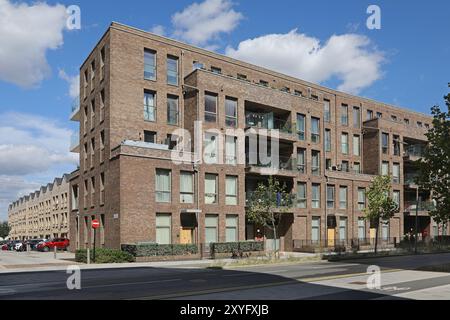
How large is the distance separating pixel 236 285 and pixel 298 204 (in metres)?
26.9

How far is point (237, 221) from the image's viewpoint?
119ft

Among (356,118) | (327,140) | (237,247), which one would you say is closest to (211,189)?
(237,247)

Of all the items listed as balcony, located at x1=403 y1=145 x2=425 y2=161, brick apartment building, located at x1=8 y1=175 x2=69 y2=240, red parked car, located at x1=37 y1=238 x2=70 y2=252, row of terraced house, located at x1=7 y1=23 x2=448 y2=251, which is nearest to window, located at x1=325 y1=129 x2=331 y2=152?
row of terraced house, located at x1=7 y1=23 x2=448 y2=251

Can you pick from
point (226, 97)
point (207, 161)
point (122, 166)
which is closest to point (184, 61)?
point (226, 97)

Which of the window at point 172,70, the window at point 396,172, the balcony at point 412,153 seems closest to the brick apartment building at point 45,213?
the window at point 172,70

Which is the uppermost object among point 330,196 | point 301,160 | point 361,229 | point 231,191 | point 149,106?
point 149,106

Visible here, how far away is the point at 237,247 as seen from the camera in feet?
112

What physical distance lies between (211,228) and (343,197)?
1737 cm

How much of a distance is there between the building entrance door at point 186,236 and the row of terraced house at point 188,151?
0.25ft

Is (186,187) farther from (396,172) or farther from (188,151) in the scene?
(396,172)

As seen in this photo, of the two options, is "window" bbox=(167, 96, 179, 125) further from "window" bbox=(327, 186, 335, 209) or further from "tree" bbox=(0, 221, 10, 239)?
"tree" bbox=(0, 221, 10, 239)

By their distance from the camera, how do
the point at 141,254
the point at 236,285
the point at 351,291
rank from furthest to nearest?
the point at 141,254 < the point at 236,285 < the point at 351,291

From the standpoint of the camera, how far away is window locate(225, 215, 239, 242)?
117 feet
